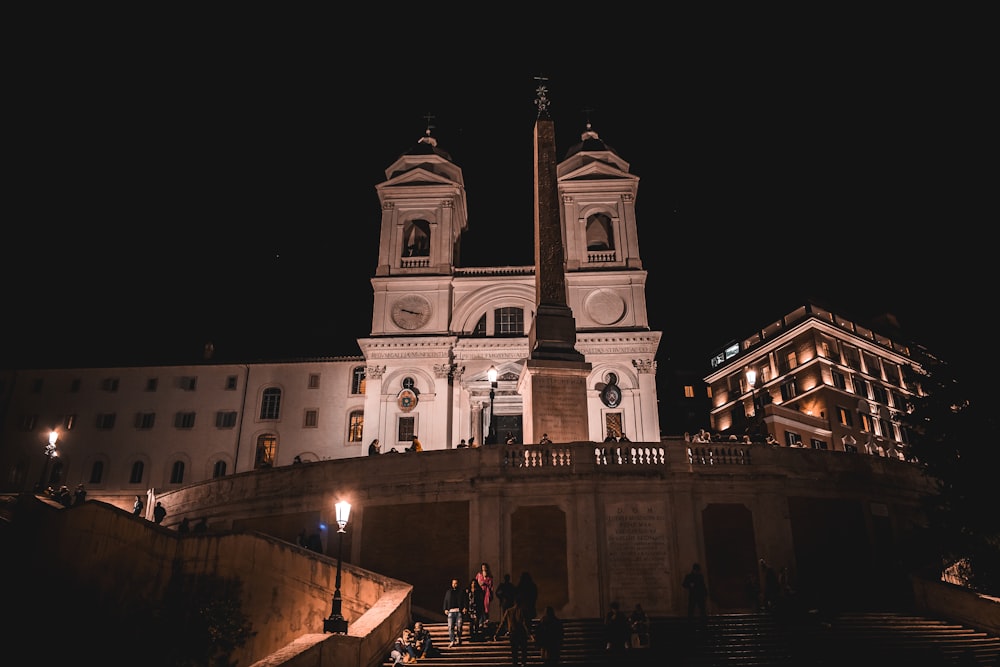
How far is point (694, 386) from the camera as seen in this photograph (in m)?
69.8

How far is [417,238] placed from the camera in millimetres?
43375

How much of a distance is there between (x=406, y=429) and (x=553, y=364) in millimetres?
14820

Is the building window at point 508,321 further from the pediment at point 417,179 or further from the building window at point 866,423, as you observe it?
the building window at point 866,423

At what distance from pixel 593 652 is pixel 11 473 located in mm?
41712

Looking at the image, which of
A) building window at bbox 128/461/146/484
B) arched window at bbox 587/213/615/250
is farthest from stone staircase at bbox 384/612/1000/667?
building window at bbox 128/461/146/484

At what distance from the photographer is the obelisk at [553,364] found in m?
23.7

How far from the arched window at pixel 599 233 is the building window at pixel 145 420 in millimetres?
26777

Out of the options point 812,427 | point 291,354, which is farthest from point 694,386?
point 291,354

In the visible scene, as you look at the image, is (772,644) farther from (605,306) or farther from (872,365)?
(872,365)

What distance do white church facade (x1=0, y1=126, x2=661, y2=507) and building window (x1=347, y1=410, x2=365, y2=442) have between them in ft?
0.20

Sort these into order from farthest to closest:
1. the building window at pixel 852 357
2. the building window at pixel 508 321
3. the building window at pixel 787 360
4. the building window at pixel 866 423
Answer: the building window at pixel 852 357 < the building window at pixel 787 360 < the building window at pixel 866 423 < the building window at pixel 508 321

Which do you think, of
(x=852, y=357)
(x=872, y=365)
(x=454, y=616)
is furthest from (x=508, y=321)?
(x=872, y=365)

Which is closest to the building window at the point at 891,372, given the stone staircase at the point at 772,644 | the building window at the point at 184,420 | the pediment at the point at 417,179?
the pediment at the point at 417,179

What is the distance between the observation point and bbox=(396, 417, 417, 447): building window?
36622mm
